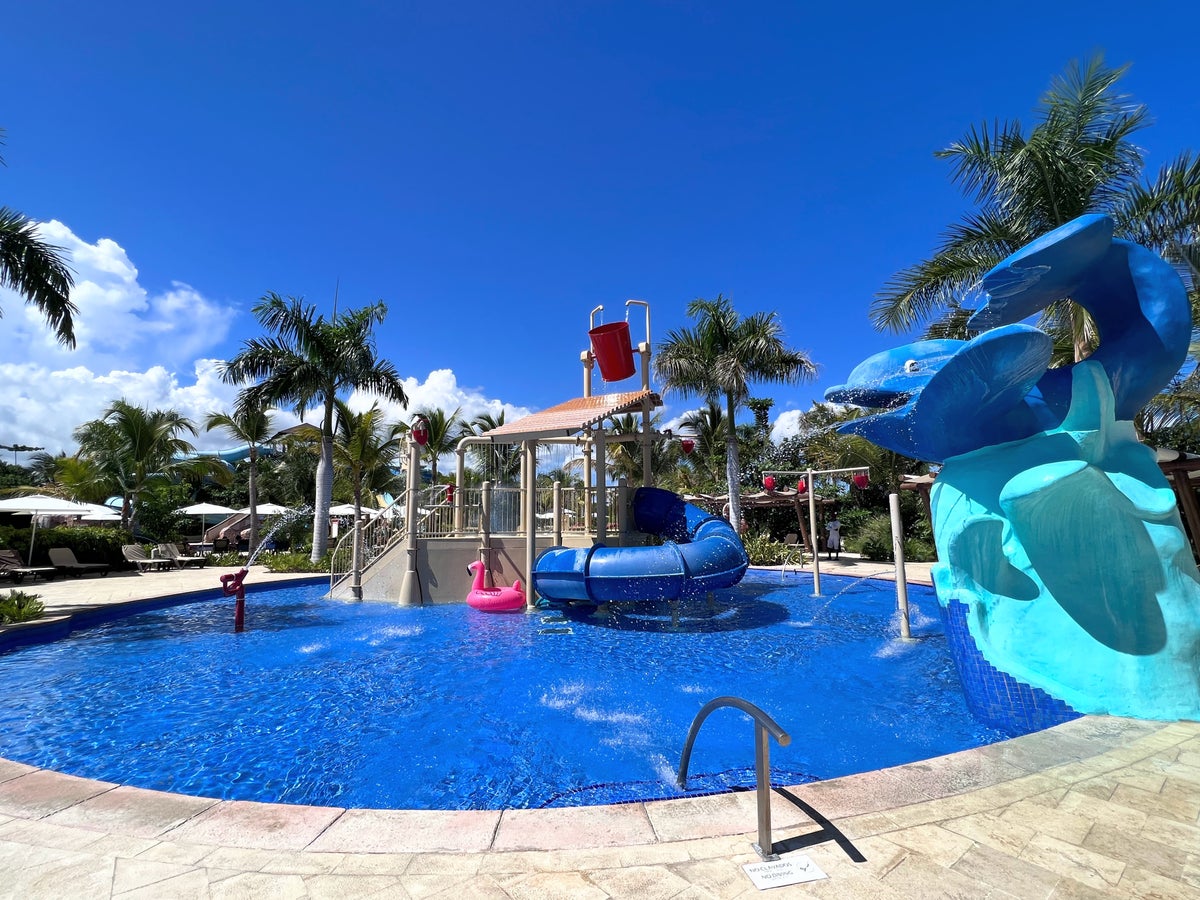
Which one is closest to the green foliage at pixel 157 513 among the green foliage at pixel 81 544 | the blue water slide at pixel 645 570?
the green foliage at pixel 81 544

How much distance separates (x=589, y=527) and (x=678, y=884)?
1066 centimetres

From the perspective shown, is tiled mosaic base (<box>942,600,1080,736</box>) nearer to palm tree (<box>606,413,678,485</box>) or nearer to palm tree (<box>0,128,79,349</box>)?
palm tree (<box>0,128,79,349</box>)

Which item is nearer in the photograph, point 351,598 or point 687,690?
point 687,690

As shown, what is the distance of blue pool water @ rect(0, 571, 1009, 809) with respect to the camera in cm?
466

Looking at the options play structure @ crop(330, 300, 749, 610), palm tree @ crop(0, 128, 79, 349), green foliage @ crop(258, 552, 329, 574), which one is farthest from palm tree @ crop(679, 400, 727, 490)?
palm tree @ crop(0, 128, 79, 349)

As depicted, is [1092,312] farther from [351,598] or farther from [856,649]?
[351,598]

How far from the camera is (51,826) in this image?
3215 mm

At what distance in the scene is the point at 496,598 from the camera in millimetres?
11719

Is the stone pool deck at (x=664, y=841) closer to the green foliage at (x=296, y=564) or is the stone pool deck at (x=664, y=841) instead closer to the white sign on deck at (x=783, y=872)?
the white sign on deck at (x=783, y=872)

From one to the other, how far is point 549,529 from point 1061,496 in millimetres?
9843

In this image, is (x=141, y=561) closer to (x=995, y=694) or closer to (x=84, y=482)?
(x=84, y=482)

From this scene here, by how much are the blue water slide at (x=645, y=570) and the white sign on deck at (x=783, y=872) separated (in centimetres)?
723

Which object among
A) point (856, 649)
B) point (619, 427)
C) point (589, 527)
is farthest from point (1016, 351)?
point (619, 427)

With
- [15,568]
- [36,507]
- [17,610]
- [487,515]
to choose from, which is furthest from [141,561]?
[487,515]
